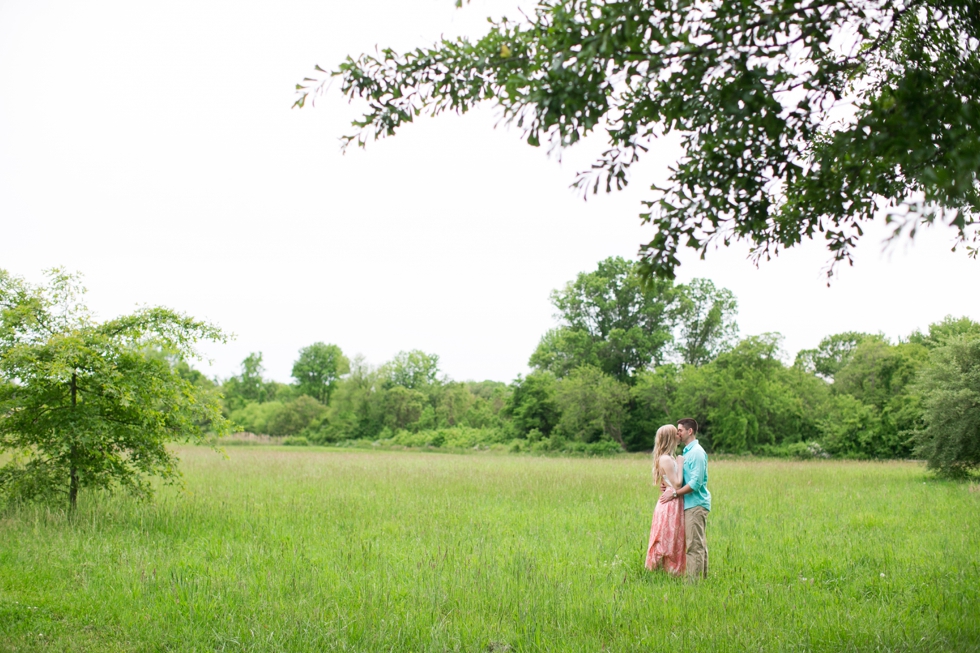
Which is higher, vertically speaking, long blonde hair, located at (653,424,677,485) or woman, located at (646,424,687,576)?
long blonde hair, located at (653,424,677,485)

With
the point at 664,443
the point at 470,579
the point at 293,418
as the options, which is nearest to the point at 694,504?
the point at 664,443

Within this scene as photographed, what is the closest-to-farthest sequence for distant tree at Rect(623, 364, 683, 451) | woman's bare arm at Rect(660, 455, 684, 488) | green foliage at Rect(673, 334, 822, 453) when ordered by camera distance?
woman's bare arm at Rect(660, 455, 684, 488) → green foliage at Rect(673, 334, 822, 453) → distant tree at Rect(623, 364, 683, 451)

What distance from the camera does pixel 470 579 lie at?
693cm

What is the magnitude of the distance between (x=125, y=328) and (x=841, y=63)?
409 inches

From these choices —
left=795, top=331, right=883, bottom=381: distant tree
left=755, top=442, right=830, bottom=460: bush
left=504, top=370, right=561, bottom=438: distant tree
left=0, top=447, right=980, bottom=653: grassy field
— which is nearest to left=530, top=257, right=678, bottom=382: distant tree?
left=504, top=370, right=561, bottom=438: distant tree

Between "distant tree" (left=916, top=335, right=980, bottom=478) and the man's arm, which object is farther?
"distant tree" (left=916, top=335, right=980, bottom=478)

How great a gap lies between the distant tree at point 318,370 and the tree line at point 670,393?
60.3 feet

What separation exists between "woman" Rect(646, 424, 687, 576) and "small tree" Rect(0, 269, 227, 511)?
706cm

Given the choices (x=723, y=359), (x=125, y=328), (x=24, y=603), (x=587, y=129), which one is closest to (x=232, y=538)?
(x=24, y=603)

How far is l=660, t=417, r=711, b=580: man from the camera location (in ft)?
23.1

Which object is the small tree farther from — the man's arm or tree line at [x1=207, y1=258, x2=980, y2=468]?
tree line at [x1=207, y1=258, x2=980, y2=468]

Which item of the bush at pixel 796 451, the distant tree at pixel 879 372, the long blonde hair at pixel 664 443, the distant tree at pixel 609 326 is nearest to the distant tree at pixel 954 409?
the long blonde hair at pixel 664 443

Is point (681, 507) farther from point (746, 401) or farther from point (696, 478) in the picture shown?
point (746, 401)

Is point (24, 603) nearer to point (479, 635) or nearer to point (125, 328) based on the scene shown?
point (479, 635)
